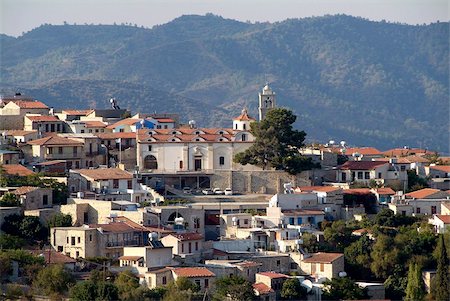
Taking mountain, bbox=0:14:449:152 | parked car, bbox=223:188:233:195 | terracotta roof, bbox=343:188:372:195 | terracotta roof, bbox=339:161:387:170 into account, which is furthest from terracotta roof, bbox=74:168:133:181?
mountain, bbox=0:14:449:152

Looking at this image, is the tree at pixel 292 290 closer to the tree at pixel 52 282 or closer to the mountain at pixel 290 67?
the tree at pixel 52 282

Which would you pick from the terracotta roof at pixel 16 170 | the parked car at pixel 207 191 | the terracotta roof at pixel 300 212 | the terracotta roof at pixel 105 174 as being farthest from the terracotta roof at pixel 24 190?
the terracotta roof at pixel 300 212

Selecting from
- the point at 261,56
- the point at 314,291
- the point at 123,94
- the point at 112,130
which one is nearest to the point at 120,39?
the point at 261,56

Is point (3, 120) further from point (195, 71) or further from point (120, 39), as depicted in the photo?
point (120, 39)

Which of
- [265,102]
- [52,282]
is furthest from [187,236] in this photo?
[265,102]

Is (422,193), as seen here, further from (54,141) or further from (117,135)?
(54,141)

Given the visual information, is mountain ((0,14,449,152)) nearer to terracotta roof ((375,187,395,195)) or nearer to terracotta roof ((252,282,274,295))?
terracotta roof ((375,187,395,195))
